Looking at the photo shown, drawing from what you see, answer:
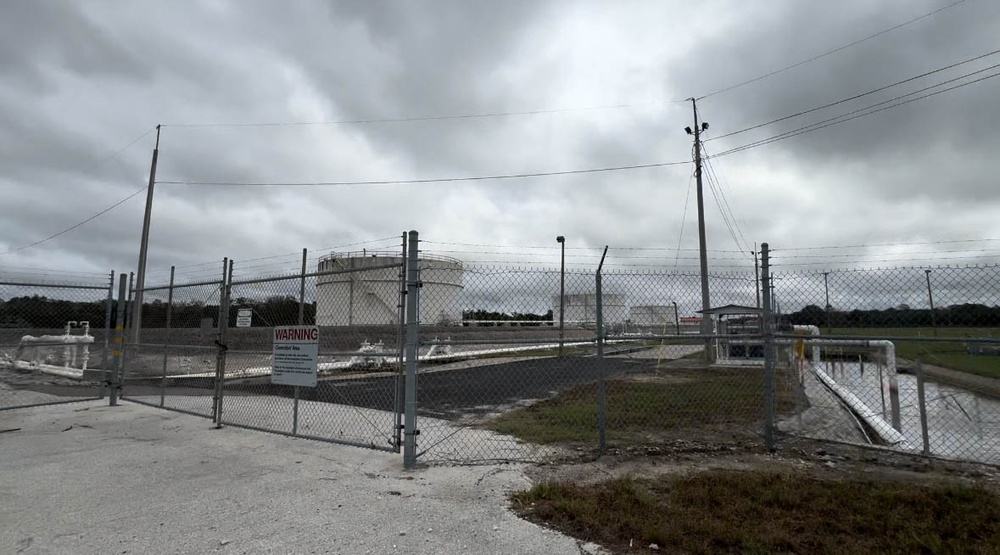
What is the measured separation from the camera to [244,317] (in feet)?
26.7

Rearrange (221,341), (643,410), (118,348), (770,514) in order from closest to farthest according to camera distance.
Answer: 1. (770,514)
2. (221,341)
3. (643,410)
4. (118,348)

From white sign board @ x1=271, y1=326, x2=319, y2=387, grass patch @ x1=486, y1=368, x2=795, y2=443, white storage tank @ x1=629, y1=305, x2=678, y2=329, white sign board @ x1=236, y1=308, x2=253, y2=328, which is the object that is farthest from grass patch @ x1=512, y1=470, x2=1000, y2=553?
white sign board @ x1=236, y1=308, x2=253, y2=328

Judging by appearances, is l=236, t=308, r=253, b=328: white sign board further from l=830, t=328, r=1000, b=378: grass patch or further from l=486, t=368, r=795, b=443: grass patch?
l=830, t=328, r=1000, b=378: grass patch

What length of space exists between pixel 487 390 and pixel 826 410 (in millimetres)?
7394

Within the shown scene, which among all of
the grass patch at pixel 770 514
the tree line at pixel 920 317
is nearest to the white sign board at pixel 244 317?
the grass patch at pixel 770 514

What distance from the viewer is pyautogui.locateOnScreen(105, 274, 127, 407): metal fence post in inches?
397

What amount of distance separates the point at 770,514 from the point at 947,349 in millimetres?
9556

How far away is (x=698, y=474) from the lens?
534 centimetres

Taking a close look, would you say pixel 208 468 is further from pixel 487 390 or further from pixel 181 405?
pixel 487 390

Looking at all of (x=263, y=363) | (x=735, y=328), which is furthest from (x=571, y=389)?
(x=735, y=328)

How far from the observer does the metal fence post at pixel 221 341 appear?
304 inches

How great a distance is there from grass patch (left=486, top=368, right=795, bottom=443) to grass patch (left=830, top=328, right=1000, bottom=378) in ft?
7.52

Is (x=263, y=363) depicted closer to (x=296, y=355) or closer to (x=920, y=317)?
(x=296, y=355)

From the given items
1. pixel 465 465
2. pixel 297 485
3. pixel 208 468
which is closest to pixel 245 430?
pixel 208 468
